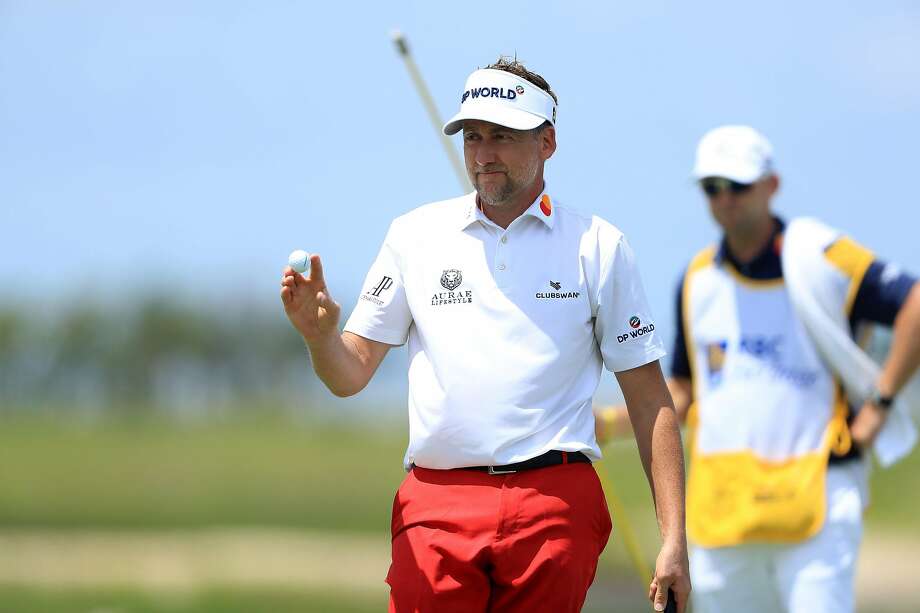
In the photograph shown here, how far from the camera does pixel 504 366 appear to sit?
15.6ft

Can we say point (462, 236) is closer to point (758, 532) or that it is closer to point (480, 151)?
point (480, 151)

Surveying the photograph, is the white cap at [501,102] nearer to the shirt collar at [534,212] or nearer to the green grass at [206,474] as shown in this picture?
the shirt collar at [534,212]

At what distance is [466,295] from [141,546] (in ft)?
66.4

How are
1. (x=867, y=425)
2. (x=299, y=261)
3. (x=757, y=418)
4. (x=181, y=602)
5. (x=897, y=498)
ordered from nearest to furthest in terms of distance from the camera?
1. (x=299, y=261)
2. (x=867, y=425)
3. (x=757, y=418)
4. (x=181, y=602)
5. (x=897, y=498)

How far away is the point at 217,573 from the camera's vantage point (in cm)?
1975

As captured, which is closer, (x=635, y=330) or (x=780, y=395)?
(x=635, y=330)

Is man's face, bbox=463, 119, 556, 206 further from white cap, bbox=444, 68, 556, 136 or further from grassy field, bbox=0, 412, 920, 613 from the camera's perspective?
grassy field, bbox=0, 412, 920, 613

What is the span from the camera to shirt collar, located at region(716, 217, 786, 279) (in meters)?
6.66

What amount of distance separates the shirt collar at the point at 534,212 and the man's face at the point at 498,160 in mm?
48

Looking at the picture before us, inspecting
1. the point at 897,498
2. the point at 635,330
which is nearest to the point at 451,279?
the point at 635,330

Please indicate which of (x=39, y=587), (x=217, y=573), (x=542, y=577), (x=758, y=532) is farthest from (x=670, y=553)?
(x=217, y=573)

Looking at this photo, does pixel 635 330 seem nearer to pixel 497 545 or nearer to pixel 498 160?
pixel 498 160

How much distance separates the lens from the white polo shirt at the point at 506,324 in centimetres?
475

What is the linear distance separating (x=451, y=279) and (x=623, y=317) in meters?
0.56
